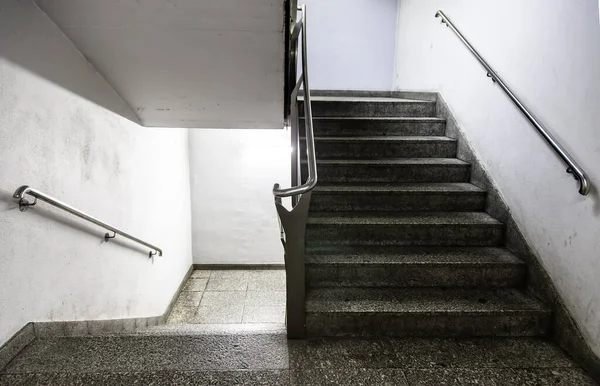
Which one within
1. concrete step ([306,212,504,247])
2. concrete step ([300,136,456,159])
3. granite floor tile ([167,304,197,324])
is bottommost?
granite floor tile ([167,304,197,324])

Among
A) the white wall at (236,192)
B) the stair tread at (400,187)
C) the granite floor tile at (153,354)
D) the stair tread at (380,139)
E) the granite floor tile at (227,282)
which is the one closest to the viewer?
the granite floor tile at (153,354)

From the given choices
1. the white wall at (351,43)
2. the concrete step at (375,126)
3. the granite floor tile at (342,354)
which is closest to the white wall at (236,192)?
the white wall at (351,43)

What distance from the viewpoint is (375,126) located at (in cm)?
339

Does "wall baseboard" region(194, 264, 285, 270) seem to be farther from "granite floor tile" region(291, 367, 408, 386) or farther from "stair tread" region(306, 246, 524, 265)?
"granite floor tile" region(291, 367, 408, 386)

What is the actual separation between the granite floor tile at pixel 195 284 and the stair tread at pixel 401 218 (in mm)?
2656

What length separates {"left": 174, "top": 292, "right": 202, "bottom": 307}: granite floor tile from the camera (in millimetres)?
4203

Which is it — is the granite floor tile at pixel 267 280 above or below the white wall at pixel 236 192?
below

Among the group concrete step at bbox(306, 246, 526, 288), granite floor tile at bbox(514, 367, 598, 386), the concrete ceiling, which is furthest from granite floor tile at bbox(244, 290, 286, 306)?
granite floor tile at bbox(514, 367, 598, 386)

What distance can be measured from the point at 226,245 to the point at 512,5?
4.28m

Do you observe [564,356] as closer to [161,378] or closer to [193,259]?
[161,378]

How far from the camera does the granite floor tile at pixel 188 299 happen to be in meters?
4.20

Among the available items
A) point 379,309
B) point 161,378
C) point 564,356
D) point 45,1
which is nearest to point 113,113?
point 45,1

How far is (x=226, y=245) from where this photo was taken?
5145 millimetres

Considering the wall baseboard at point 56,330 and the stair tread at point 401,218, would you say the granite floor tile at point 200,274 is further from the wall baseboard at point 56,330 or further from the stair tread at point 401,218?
the stair tread at point 401,218
